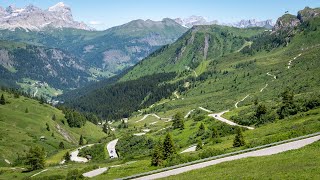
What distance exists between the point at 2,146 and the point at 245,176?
157m

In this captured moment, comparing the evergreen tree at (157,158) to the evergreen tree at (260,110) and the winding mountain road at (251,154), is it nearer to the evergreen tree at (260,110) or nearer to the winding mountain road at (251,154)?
the winding mountain road at (251,154)

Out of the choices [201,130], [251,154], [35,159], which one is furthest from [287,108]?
[35,159]

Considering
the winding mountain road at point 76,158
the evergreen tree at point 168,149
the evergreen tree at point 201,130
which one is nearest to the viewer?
the evergreen tree at point 168,149

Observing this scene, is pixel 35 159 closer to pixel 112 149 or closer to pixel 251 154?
pixel 112 149

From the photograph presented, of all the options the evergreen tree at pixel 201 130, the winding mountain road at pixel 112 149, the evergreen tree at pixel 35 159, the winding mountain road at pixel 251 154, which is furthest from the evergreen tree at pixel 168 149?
the winding mountain road at pixel 112 149

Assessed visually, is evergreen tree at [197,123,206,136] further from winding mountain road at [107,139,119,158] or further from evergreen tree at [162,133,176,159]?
evergreen tree at [162,133,176,159]

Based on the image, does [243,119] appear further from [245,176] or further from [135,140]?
[245,176]

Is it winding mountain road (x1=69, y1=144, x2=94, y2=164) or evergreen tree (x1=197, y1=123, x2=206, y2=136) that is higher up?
evergreen tree (x1=197, y1=123, x2=206, y2=136)

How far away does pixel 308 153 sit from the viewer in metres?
51.6

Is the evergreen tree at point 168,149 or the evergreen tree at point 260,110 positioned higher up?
the evergreen tree at point 168,149

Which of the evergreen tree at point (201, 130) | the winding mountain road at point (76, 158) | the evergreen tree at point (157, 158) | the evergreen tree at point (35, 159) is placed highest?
the evergreen tree at point (157, 158)

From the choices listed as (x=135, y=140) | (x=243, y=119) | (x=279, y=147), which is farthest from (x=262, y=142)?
(x=135, y=140)

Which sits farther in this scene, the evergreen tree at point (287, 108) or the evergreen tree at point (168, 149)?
the evergreen tree at point (287, 108)

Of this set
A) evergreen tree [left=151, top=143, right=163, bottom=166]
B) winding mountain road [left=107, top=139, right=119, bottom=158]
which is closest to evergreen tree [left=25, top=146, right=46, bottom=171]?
winding mountain road [left=107, top=139, right=119, bottom=158]
